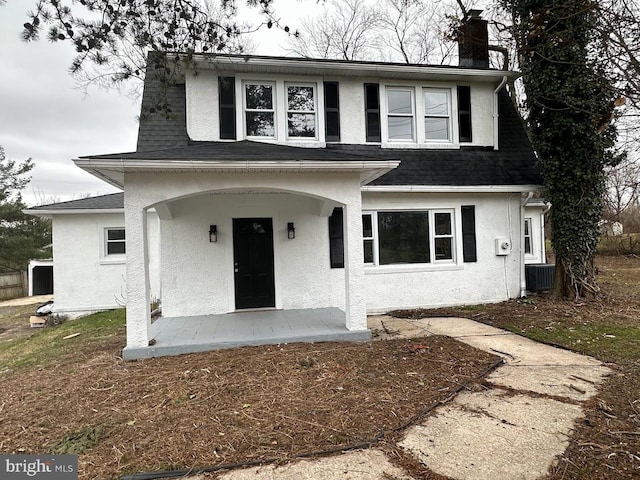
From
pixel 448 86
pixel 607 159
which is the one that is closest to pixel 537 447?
pixel 607 159

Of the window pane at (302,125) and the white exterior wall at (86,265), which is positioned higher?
the window pane at (302,125)

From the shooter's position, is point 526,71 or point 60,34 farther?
point 526,71

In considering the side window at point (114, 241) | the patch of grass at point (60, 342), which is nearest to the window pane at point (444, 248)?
the patch of grass at point (60, 342)

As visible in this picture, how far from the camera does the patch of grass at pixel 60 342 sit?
6262mm

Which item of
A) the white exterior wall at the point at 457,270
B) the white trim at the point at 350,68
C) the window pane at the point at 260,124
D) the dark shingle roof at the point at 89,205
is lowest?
the white exterior wall at the point at 457,270

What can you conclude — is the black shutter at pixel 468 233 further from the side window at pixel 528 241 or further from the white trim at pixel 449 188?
the side window at pixel 528 241

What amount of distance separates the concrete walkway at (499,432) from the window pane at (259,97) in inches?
281

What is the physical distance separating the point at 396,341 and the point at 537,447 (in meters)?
3.20

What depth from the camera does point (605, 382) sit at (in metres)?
4.32

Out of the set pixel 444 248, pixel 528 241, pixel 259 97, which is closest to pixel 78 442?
pixel 259 97

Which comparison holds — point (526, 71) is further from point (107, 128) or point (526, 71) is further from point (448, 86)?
point (107, 128)

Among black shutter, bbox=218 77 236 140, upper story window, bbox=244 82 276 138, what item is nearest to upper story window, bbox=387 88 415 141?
upper story window, bbox=244 82 276 138

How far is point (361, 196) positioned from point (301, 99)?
9.75 ft

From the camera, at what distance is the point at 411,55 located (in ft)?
63.2
